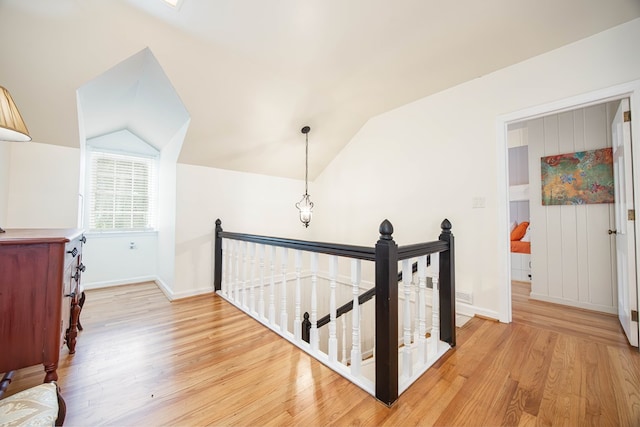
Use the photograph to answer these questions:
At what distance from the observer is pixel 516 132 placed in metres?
4.21

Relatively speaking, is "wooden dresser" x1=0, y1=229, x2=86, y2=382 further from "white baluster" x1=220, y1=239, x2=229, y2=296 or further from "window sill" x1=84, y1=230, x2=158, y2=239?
"window sill" x1=84, y1=230, x2=158, y2=239

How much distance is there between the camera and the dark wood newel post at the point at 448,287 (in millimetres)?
1801

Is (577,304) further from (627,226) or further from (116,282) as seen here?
(116,282)

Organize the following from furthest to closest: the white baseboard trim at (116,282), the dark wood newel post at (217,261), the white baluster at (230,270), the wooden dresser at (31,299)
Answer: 1. the white baseboard trim at (116,282)
2. the dark wood newel post at (217,261)
3. the white baluster at (230,270)
4. the wooden dresser at (31,299)

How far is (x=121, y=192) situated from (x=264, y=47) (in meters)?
3.28

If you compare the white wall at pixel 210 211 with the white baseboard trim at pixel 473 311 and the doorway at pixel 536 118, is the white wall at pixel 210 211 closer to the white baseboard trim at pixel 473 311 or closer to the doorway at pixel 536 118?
the white baseboard trim at pixel 473 311

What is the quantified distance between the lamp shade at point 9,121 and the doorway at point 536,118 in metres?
3.52

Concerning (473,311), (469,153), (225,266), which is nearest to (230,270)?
(225,266)

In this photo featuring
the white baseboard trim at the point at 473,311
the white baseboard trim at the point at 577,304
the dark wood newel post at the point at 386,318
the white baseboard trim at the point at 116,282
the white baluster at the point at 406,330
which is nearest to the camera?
the dark wood newel post at the point at 386,318

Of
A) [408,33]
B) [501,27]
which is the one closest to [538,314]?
[501,27]

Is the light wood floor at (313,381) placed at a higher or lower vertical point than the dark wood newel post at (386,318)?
lower

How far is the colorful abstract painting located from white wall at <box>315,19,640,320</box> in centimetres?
127

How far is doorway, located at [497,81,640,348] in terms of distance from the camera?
1809 millimetres

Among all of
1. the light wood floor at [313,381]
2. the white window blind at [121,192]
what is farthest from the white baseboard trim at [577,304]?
the white window blind at [121,192]
